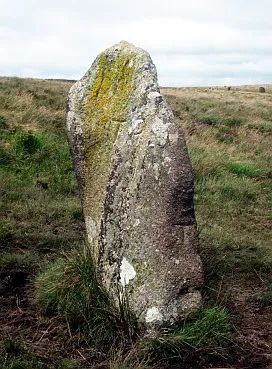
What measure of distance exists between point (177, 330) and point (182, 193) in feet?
3.75

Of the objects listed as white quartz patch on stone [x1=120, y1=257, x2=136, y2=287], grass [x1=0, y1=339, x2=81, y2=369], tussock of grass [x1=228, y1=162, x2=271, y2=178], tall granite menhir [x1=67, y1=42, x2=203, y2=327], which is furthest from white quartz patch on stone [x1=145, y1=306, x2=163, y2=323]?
tussock of grass [x1=228, y1=162, x2=271, y2=178]

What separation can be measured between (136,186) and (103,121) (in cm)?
95

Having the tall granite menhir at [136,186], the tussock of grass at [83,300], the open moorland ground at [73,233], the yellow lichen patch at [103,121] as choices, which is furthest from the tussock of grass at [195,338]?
the yellow lichen patch at [103,121]

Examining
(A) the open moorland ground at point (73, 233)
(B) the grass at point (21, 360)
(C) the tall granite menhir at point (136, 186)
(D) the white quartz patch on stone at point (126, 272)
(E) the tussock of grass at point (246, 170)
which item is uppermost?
(C) the tall granite menhir at point (136, 186)

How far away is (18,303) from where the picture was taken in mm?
6906

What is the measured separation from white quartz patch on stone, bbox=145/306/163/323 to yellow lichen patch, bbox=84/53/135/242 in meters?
1.15

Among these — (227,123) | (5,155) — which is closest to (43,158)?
(5,155)

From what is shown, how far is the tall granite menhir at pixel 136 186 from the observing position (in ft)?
19.8

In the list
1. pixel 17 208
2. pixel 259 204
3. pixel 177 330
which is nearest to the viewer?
pixel 177 330

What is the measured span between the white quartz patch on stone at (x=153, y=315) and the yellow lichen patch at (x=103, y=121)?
115 centimetres

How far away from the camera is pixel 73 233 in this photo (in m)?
9.31

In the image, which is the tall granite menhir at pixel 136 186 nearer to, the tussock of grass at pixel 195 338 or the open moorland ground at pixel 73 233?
the tussock of grass at pixel 195 338

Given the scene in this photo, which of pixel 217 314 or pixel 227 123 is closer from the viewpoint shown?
pixel 217 314

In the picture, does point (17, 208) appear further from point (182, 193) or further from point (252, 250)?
point (182, 193)
